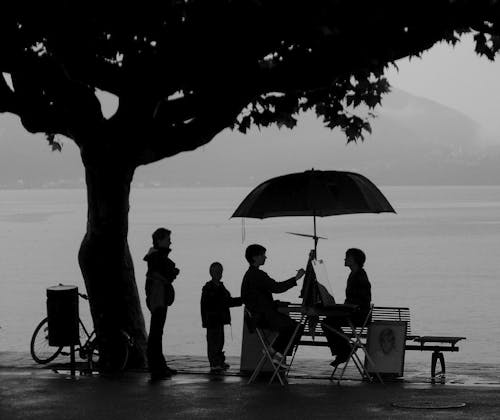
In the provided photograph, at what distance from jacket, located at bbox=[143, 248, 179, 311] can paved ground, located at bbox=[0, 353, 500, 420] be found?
2.99 ft

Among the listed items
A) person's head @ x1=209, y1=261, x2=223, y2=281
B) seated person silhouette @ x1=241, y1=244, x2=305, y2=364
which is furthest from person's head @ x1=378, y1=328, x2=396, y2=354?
person's head @ x1=209, y1=261, x2=223, y2=281

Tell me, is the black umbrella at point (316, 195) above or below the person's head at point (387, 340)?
above

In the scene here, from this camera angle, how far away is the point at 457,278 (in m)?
76.3

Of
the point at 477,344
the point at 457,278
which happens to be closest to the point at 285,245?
the point at 457,278

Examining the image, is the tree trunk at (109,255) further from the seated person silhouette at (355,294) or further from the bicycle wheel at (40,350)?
the seated person silhouette at (355,294)

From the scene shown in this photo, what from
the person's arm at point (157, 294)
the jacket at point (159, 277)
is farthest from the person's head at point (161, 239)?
the person's arm at point (157, 294)

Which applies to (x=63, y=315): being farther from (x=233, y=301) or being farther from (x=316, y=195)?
(x=316, y=195)

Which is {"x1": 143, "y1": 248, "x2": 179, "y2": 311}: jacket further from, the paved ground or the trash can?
the trash can

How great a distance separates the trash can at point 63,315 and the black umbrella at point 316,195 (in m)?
2.29

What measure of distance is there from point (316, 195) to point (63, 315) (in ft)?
11.1

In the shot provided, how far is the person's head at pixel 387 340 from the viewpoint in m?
15.4

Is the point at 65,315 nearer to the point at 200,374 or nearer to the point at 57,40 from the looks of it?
the point at 200,374

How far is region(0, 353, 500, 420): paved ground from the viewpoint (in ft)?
40.4

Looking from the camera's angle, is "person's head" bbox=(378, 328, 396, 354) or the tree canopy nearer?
the tree canopy
